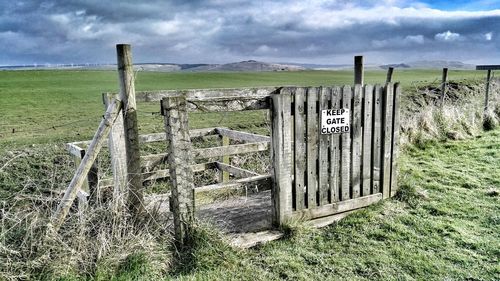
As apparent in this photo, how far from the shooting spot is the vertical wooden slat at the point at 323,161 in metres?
5.88

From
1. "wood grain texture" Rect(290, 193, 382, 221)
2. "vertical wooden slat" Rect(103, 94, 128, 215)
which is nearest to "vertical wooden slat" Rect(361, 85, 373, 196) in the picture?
"wood grain texture" Rect(290, 193, 382, 221)

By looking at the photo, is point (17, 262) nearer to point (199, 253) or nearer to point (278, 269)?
point (199, 253)

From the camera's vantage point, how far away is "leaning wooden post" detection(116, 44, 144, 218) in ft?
15.4

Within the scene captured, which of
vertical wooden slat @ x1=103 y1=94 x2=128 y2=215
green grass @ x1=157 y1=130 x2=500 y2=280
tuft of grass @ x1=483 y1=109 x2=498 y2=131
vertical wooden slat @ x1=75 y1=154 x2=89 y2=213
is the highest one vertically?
vertical wooden slat @ x1=103 y1=94 x2=128 y2=215

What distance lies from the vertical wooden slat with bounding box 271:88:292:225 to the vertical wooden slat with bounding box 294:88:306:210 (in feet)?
0.41

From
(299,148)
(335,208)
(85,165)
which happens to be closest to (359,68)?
(299,148)

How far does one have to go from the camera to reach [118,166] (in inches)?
205

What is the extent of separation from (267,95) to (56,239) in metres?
2.93

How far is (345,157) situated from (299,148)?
2.82 feet

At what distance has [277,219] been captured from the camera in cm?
570

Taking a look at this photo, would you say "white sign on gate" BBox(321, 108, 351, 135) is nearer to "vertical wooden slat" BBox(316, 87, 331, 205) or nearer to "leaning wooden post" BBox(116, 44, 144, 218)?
"vertical wooden slat" BBox(316, 87, 331, 205)

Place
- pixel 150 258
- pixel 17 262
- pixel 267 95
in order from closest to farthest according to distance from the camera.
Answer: pixel 17 262 < pixel 150 258 < pixel 267 95

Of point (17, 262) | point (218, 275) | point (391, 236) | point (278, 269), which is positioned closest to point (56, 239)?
point (17, 262)

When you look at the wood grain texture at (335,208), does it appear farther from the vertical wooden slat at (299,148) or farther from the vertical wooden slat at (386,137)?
the vertical wooden slat at (386,137)
